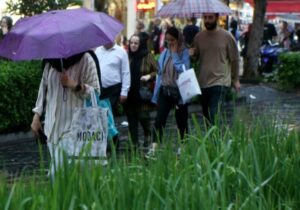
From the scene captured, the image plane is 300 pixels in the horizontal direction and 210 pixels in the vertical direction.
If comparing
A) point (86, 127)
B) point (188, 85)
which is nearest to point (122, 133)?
point (188, 85)

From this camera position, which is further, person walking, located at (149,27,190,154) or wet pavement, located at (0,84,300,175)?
person walking, located at (149,27,190,154)

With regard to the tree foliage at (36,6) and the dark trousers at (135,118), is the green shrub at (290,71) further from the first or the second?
the dark trousers at (135,118)

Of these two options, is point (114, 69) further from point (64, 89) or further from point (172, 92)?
point (64, 89)

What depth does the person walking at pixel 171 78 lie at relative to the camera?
33.6 ft

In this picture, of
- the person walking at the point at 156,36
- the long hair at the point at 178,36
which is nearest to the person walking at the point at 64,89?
the long hair at the point at 178,36

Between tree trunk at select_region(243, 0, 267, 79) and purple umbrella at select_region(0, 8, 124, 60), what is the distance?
16.0 meters

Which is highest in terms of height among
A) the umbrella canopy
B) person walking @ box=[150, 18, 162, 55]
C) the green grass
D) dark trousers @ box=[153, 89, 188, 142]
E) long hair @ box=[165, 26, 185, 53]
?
the umbrella canopy

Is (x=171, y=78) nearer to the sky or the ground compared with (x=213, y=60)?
nearer to the ground

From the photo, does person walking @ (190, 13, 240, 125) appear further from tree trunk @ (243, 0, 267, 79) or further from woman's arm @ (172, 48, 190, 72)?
tree trunk @ (243, 0, 267, 79)

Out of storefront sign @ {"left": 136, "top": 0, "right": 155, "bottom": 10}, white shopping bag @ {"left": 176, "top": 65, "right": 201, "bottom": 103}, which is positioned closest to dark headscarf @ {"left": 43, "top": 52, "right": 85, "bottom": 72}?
white shopping bag @ {"left": 176, "top": 65, "right": 201, "bottom": 103}

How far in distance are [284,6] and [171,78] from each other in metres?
31.3

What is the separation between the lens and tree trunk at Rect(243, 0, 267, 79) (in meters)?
22.7

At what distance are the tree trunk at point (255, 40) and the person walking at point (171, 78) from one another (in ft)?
41.5

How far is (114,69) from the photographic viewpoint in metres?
10.9
